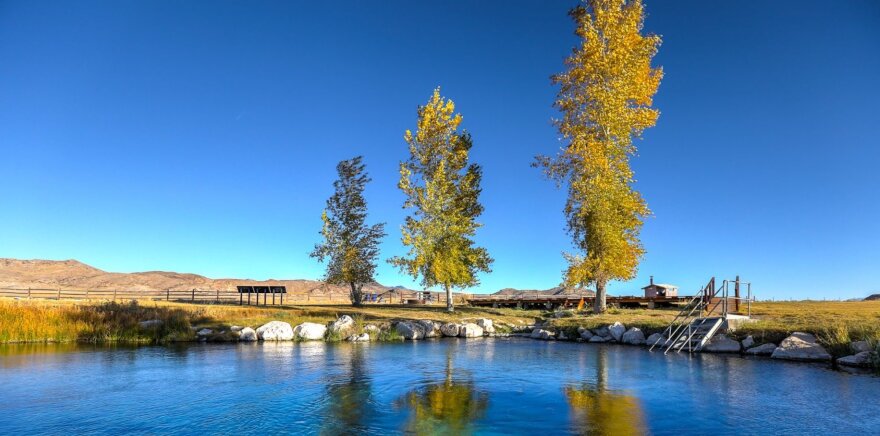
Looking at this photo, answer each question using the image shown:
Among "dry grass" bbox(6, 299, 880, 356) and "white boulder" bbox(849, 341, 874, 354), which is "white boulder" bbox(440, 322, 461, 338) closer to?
"dry grass" bbox(6, 299, 880, 356)

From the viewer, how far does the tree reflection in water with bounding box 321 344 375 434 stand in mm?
10125

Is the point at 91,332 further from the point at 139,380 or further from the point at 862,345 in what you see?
the point at 862,345

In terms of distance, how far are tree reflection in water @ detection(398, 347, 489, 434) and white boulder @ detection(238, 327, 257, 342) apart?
14.6 m

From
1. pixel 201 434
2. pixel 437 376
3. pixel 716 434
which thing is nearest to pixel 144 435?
pixel 201 434

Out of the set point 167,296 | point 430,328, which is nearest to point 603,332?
point 430,328

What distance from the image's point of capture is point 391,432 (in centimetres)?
971

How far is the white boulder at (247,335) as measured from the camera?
2589 centimetres

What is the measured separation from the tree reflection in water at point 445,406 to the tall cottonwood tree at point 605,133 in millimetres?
19696

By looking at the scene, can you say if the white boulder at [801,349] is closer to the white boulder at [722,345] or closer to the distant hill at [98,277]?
the white boulder at [722,345]

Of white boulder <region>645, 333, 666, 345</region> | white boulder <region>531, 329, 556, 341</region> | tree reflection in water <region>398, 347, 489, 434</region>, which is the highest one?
tree reflection in water <region>398, 347, 489, 434</region>

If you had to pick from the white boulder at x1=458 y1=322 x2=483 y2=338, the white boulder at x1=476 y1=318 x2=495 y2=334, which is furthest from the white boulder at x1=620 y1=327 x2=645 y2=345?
the white boulder at x1=458 y1=322 x2=483 y2=338

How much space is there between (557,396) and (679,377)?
524 cm

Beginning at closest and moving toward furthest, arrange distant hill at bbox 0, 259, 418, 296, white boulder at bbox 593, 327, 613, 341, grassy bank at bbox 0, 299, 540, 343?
grassy bank at bbox 0, 299, 540, 343
white boulder at bbox 593, 327, 613, 341
distant hill at bbox 0, 259, 418, 296

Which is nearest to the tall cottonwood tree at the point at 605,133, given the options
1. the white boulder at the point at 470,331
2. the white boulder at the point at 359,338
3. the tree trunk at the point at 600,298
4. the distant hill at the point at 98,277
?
the tree trunk at the point at 600,298
